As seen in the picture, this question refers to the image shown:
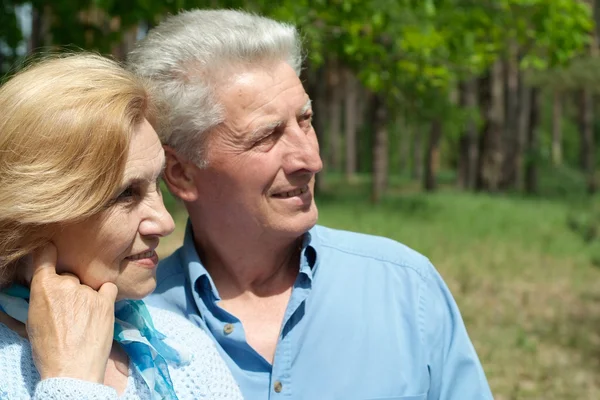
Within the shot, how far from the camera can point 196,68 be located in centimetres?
254

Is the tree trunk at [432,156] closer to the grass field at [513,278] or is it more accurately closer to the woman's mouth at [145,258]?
the grass field at [513,278]

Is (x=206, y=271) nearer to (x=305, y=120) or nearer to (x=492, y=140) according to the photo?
(x=305, y=120)

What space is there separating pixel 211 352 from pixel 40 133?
2.41 ft

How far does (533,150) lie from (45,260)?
2405 centimetres

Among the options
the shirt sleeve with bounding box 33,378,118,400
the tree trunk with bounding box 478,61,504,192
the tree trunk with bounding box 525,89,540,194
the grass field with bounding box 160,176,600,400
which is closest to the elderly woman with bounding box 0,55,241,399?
the shirt sleeve with bounding box 33,378,118,400

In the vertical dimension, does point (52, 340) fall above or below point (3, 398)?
above

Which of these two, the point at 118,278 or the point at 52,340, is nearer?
the point at 52,340

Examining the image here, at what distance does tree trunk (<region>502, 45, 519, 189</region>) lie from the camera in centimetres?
2639

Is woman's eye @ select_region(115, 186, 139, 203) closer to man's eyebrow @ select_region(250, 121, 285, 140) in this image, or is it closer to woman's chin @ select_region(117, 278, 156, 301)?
woman's chin @ select_region(117, 278, 156, 301)

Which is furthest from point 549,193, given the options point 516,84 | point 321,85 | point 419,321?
point 419,321

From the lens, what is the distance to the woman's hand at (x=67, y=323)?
1.70 metres

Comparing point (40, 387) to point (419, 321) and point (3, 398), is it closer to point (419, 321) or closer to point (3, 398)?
point (3, 398)

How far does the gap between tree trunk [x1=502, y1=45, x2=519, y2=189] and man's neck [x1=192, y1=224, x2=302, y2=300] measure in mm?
23528

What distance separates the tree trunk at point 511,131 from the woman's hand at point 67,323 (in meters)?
24.5
